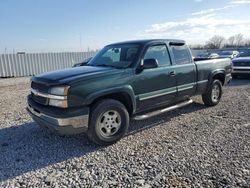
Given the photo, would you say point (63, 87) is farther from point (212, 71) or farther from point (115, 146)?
point (212, 71)

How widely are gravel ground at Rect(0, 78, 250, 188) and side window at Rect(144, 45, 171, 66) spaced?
1.43 meters

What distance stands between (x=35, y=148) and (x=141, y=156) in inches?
76.0

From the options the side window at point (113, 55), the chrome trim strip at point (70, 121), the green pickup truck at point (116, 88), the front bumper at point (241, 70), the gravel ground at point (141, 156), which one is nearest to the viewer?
the gravel ground at point (141, 156)

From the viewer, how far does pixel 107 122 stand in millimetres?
4465

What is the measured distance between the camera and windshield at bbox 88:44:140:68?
5043 millimetres

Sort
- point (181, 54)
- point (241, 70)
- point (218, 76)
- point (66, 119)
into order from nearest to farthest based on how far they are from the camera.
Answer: point (66, 119)
point (181, 54)
point (218, 76)
point (241, 70)

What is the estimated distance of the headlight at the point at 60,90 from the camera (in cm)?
394

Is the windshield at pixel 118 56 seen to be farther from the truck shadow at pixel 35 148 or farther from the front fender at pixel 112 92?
the truck shadow at pixel 35 148

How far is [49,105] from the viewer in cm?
423

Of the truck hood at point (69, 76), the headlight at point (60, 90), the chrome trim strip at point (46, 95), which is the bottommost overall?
the chrome trim strip at point (46, 95)

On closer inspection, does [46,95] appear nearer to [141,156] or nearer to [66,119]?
[66,119]

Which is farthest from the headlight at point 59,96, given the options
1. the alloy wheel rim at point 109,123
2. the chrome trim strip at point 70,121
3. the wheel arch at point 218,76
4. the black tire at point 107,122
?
the wheel arch at point 218,76

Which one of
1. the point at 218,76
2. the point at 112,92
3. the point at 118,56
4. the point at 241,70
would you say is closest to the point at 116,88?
the point at 112,92

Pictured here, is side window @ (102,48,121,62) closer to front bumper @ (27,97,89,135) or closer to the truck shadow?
the truck shadow
